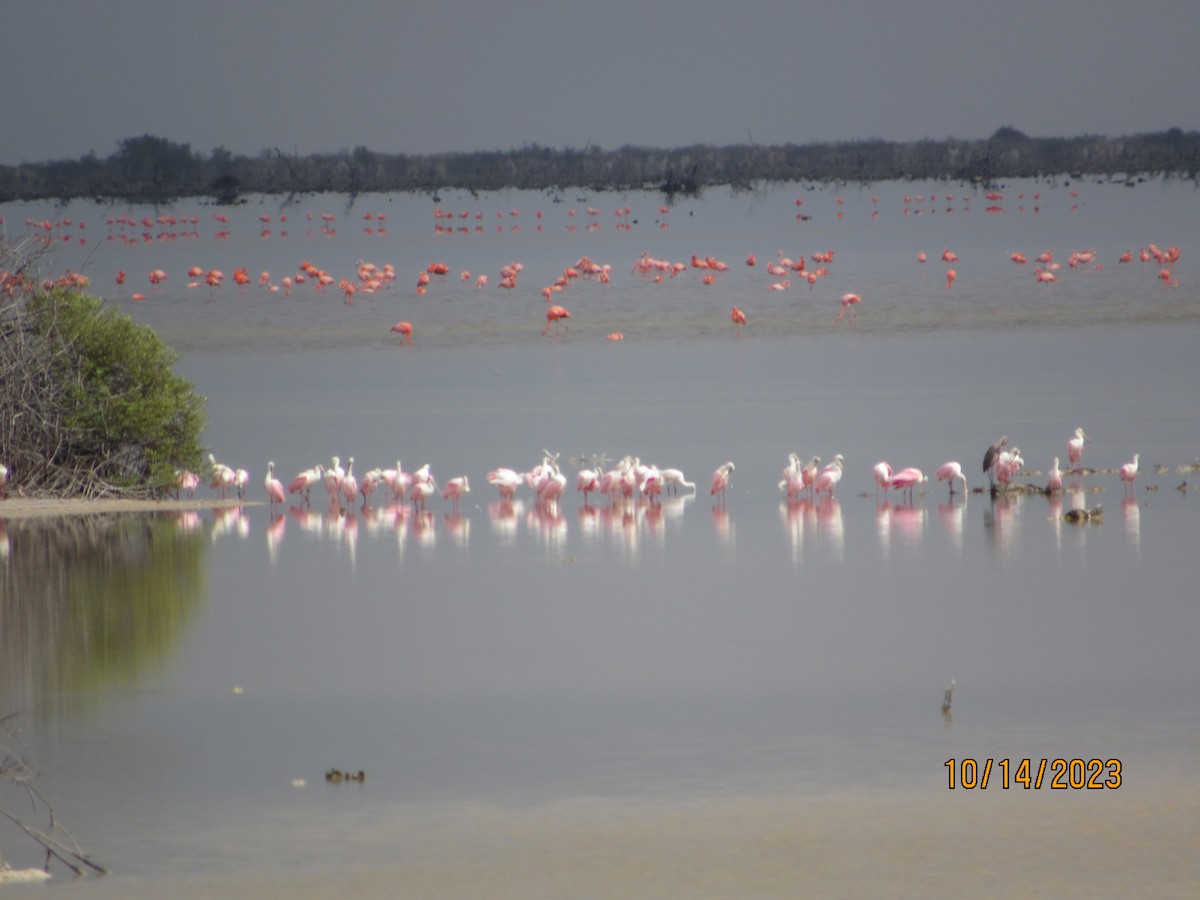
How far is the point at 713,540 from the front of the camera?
39.8ft

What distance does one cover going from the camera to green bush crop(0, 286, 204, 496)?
1341cm

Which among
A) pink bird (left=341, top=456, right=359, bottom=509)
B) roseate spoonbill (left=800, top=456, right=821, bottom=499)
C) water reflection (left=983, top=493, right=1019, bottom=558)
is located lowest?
water reflection (left=983, top=493, right=1019, bottom=558)

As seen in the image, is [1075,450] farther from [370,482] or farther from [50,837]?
[50,837]

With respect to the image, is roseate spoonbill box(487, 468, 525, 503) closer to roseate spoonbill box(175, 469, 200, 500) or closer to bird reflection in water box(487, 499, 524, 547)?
bird reflection in water box(487, 499, 524, 547)

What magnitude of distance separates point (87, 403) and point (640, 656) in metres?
6.31

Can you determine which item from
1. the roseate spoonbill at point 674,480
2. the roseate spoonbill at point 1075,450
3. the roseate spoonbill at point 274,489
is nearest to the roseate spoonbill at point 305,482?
the roseate spoonbill at point 274,489

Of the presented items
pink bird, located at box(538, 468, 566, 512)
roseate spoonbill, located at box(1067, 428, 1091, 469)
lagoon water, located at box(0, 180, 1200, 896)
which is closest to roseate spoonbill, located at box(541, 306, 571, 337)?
lagoon water, located at box(0, 180, 1200, 896)

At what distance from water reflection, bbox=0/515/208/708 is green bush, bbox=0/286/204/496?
26.9 inches

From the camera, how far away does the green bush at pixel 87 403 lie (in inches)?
528

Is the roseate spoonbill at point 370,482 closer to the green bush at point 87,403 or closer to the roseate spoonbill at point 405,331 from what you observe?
the green bush at point 87,403

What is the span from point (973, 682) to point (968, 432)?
886cm

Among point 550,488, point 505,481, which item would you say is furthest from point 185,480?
point 550,488

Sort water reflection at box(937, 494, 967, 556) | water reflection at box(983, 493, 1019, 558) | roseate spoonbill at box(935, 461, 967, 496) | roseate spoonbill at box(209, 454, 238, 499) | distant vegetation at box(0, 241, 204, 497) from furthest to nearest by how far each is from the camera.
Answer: roseate spoonbill at box(209, 454, 238, 499)
roseate spoonbill at box(935, 461, 967, 496)
distant vegetation at box(0, 241, 204, 497)
water reflection at box(937, 494, 967, 556)
water reflection at box(983, 493, 1019, 558)

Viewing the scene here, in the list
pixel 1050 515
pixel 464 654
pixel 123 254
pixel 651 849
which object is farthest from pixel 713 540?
pixel 123 254
